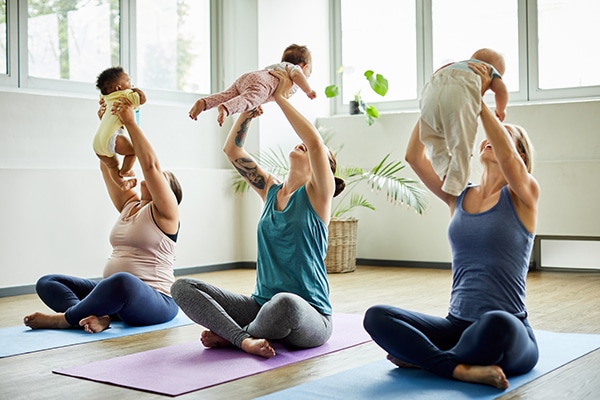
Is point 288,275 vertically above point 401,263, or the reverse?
point 288,275

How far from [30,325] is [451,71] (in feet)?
7.29

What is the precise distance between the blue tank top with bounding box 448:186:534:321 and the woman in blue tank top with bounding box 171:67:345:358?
624 mm

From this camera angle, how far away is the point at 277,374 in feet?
8.48

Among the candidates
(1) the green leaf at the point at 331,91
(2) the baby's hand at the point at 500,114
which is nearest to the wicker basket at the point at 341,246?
(1) the green leaf at the point at 331,91

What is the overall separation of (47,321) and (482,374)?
2056mm

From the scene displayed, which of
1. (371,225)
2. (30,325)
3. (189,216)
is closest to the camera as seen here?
(30,325)

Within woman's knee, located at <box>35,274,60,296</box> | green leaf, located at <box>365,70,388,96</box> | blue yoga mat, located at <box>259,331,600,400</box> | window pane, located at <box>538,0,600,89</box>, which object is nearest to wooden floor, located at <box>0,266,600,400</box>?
blue yoga mat, located at <box>259,331,600,400</box>

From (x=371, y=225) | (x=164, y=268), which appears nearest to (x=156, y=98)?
(x=371, y=225)

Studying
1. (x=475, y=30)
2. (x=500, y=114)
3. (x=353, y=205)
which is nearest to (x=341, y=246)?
(x=353, y=205)

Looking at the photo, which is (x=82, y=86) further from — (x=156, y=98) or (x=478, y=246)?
(x=478, y=246)

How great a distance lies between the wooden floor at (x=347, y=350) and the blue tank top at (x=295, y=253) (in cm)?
27

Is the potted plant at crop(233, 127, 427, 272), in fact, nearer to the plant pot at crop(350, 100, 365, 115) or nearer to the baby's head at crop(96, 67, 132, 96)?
the plant pot at crop(350, 100, 365, 115)

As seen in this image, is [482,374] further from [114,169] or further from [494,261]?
[114,169]

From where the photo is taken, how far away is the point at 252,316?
301 centimetres
